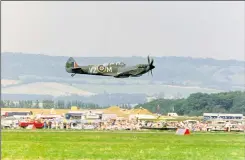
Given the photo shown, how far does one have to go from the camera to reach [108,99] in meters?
135

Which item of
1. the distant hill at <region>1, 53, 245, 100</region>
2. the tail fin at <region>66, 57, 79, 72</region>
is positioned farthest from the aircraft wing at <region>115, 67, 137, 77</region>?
the distant hill at <region>1, 53, 245, 100</region>

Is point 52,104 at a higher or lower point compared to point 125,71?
lower

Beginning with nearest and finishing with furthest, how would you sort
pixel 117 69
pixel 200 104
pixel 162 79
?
pixel 117 69 → pixel 200 104 → pixel 162 79

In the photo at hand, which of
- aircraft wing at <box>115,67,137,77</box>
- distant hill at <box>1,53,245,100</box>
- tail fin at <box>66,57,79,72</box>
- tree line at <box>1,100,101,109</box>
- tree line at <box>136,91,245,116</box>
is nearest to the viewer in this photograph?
aircraft wing at <box>115,67,137,77</box>

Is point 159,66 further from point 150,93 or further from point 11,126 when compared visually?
point 11,126

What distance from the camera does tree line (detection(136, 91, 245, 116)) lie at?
93.6 m

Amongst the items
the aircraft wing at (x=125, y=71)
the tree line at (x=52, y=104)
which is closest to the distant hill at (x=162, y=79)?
the tree line at (x=52, y=104)

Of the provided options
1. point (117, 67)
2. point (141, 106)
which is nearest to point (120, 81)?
point (141, 106)

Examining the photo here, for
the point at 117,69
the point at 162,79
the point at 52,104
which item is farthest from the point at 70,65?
the point at 52,104

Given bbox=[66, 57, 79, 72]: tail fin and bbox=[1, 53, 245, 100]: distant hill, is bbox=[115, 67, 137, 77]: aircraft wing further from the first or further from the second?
bbox=[1, 53, 245, 100]: distant hill

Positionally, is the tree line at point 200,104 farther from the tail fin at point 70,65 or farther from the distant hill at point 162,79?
the tail fin at point 70,65

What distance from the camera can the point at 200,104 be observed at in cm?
11031

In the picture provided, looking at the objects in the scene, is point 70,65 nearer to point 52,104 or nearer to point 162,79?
point 162,79

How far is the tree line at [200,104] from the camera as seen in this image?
93625 millimetres
